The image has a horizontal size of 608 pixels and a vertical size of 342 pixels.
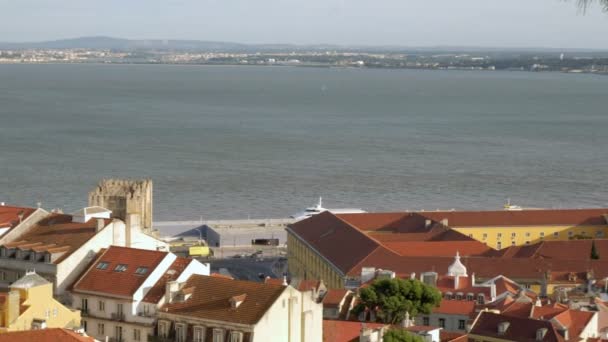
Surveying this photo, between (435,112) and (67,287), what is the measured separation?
10631cm

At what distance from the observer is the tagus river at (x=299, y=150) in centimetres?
5941

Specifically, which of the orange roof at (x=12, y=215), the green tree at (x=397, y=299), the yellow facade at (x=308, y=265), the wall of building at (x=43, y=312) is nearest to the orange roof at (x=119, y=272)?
the wall of building at (x=43, y=312)

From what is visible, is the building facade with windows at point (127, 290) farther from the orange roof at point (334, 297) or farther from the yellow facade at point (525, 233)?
the yellow facade at point (525, 233)

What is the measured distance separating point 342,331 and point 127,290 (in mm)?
3685

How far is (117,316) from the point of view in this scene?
20.0 metres

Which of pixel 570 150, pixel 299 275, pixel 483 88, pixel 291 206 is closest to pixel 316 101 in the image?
pixel 483 88

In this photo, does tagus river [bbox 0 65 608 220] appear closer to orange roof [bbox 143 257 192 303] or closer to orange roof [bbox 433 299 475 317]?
orange roof [bbox 433 299 475 317]

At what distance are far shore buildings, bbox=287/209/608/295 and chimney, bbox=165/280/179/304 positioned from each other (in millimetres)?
12490

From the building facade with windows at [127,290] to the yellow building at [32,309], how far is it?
2.65 feet

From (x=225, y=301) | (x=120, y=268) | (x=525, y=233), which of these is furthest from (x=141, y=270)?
(x=525, y=233)

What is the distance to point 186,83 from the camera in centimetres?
19050

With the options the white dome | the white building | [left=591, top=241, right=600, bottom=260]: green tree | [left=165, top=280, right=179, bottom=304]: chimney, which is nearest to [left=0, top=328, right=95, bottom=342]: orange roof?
[left=165, top=280, right=179, bottom=304]: chimney

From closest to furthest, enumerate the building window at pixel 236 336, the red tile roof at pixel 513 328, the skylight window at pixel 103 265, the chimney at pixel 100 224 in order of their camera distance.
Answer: the building window at pixel 236 336 < the skylight window at pixel 103 265 < the chimney at pixel 100 224 < the red tile roof at pixel 513 328

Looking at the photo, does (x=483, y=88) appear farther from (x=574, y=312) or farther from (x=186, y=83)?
(x=574, y=312)
